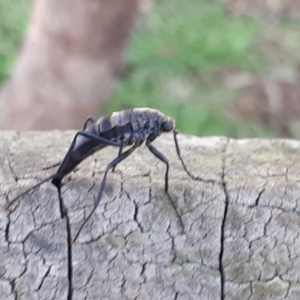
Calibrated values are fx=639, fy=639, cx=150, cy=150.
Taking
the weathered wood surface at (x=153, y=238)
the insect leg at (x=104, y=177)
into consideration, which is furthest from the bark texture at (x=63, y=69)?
the weathered wood surface at (x=153, y=238)

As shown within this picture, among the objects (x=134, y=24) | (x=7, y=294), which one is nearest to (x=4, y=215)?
(x=7, y=294)

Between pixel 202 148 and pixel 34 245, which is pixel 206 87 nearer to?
pixel 202 148

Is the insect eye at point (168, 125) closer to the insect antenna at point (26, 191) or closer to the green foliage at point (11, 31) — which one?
the insect antenna at point (26, 191)

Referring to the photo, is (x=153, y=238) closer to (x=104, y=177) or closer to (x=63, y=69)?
(x=104, y=177)

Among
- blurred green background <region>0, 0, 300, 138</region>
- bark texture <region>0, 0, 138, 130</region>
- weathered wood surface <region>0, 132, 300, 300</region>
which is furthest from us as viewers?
blurred green background <region>0, 0, 300, 138</region>

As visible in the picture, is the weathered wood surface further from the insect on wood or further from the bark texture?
the bark texture

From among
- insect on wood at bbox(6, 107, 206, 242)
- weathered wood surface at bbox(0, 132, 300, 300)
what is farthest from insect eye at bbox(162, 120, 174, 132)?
weathered wood surface at bbox(0, 132, 300, 300)
